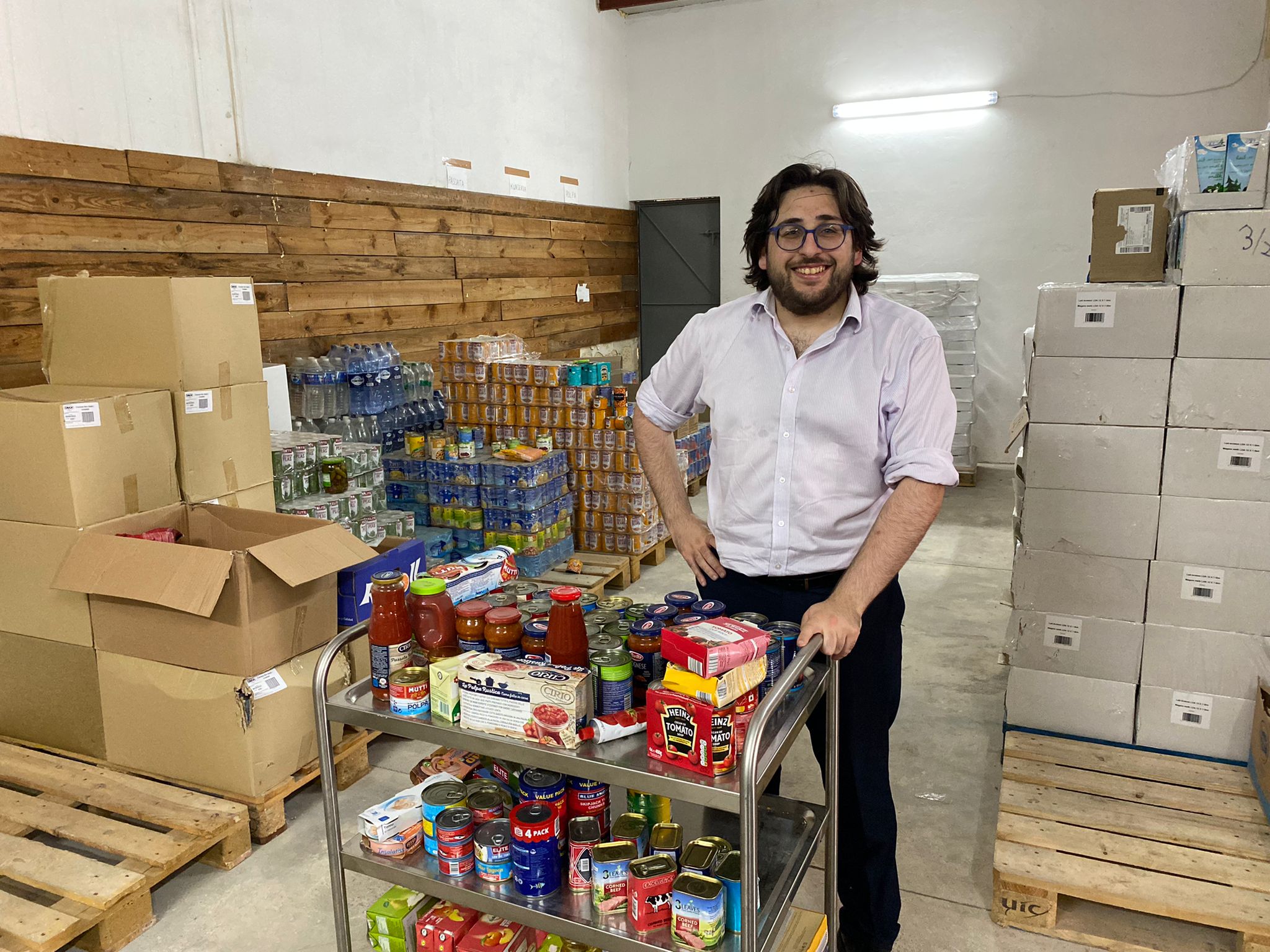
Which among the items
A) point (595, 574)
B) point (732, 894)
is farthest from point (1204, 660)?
point (595, 574)

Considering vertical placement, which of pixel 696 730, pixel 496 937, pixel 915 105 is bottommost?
pixel 496 937

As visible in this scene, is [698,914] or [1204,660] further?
[1204,660]

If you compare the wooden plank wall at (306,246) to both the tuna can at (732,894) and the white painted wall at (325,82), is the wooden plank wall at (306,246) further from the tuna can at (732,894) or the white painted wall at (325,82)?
the tuna can at (732,894)

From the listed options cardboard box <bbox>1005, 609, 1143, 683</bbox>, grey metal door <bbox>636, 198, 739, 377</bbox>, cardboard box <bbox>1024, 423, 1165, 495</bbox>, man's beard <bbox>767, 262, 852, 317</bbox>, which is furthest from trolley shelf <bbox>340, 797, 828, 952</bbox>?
grey metal door <bbox>636, 198, 739, 377</bbox>

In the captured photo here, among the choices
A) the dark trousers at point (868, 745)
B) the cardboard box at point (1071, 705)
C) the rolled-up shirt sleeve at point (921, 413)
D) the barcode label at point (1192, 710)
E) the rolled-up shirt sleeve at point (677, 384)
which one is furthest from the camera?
the cardboard box at point (1071, 705)

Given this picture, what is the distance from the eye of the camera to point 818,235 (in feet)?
6.75

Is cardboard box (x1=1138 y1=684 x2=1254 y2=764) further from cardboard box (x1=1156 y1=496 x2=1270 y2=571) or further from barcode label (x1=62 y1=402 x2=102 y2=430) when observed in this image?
barcode label (x1=62 y1=402 x2=102 y2=430)

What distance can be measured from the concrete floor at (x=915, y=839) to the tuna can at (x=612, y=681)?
1.42 metres

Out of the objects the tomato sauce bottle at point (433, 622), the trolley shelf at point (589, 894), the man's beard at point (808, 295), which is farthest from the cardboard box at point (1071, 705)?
the tomato sauce bottle at point (433, 622)

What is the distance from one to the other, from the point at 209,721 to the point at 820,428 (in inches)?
84.2

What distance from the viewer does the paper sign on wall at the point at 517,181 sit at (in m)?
7.52

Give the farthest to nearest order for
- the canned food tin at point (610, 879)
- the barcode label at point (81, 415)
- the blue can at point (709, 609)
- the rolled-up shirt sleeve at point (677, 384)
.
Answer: the barcode label at point (81, 415)
the rolled-up shirt sleeve at point (677, 384)
the blue can at point (709, 609)
the canned food tin at point (610, 879)

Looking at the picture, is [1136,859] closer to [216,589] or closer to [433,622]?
[433,622]

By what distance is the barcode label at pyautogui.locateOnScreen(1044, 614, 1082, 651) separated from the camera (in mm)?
3166
